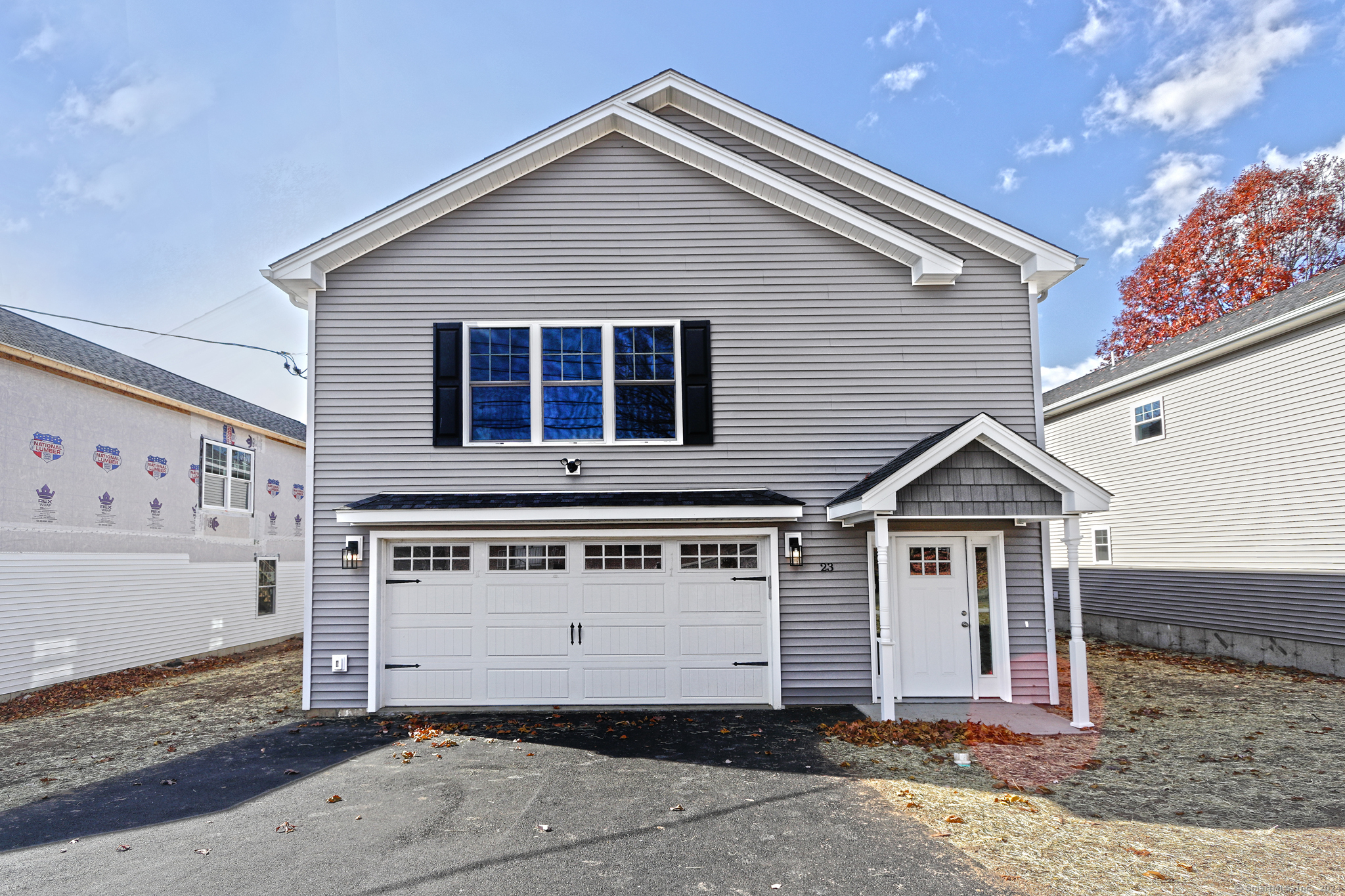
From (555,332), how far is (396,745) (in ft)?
15.9

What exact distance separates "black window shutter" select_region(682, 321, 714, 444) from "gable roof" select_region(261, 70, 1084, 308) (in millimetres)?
2120

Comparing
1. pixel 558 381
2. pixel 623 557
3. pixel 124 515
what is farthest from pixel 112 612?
pixel 623 557

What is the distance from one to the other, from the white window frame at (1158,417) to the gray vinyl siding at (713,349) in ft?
21.6

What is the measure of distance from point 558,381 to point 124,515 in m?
8.13

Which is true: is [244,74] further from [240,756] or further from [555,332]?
[240,756]

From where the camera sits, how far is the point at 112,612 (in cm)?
1245

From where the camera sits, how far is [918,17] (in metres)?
18.1

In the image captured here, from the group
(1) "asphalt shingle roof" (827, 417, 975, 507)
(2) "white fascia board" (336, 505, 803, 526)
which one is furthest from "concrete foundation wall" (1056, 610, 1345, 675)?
(2) "white fascia board" (336, 505, 803, 526)

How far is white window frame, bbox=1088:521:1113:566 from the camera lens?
52.6 feet

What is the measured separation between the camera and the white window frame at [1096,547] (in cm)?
1605

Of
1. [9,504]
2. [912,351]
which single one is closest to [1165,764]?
[912,351]

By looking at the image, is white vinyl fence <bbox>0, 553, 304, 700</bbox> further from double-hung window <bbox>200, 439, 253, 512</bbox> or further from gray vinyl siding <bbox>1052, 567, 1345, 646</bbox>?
gray vinyl siding <bbox>1052, 567, 1345, 646</bbox>

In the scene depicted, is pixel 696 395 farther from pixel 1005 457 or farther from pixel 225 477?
pixel 225 477

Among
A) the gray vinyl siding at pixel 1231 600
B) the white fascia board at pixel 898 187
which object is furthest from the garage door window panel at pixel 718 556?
the gray vinyl siding at pixel 1231 600
